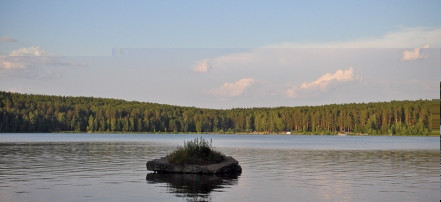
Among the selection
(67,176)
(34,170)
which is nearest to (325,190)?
(67,176)

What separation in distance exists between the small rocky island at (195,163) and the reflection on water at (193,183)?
689 millimetres

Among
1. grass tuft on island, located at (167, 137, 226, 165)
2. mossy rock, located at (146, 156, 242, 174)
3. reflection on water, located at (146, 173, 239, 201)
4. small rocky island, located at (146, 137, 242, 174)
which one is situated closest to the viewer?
reflection on water, located at (146, 173, 239, 201)

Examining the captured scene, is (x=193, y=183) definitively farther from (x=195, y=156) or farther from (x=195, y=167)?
(x=195, y=156)

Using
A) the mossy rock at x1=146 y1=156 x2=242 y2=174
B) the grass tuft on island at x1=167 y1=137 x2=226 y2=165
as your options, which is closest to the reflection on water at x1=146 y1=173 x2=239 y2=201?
the mossy rock at x1=146 y1=156 x2=242 y2=174

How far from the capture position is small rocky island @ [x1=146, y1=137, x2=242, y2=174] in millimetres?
38281

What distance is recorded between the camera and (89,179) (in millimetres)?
34844

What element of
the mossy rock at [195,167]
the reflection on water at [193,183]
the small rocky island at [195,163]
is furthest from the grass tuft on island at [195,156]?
the reflection on water at [193,183]

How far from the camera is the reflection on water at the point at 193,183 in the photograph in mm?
27322

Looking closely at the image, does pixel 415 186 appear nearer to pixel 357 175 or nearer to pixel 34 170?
pixel 357 175

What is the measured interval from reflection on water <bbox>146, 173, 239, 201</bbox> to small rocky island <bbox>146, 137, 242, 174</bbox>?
27.1 inches

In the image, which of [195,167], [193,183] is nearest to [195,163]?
[195,167]

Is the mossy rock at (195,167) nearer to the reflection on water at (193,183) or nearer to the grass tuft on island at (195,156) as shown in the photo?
the grass tuft on island at (195,156)

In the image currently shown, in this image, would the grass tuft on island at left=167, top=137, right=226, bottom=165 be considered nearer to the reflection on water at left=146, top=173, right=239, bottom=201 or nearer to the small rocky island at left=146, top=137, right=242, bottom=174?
the small rocky island at left=146, top=137, right=242, bottom=174

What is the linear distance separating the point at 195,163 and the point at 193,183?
21.7 feet
